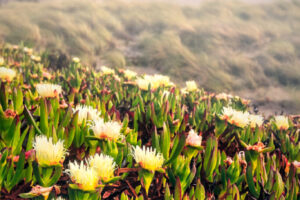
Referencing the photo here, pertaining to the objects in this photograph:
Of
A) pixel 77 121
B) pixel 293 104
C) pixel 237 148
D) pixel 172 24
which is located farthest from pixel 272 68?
pixel 77 121

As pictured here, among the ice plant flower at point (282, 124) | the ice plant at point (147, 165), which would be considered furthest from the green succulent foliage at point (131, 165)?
the ice plant flower at point (282, 124)

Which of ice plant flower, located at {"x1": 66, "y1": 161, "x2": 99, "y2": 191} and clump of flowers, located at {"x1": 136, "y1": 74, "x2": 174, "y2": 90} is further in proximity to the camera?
clump of flowers, located at {"x1": 136, "y1": 74, "x2": 174, "y2": 90}

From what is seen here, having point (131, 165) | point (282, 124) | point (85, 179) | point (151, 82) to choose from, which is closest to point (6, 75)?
point (151, 82)

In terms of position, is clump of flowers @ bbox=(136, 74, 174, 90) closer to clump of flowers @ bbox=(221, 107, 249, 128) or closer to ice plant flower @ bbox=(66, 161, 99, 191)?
clump of flowers @ bbox=(221, 107, 249, 128)

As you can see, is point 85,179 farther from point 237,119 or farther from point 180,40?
point 180,40

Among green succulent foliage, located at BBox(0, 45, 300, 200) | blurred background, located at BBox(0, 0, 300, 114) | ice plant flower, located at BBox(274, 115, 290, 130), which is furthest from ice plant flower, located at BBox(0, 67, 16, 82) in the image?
blurred background, located at BBox(0, 0, 300, 114)

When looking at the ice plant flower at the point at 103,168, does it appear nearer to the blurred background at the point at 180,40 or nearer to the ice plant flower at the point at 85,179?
the ice plant flower at the point at 85,179

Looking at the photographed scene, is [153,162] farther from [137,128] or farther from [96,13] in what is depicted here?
[96,13]

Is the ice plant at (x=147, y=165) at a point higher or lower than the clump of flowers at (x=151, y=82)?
lower

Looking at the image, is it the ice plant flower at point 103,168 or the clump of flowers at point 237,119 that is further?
the clump of flowers at point 237,119
